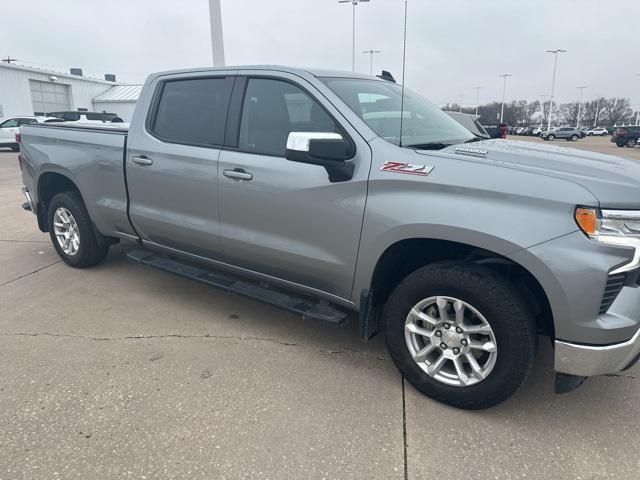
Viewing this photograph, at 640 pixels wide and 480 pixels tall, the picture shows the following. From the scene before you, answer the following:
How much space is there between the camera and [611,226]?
2211 millimetres

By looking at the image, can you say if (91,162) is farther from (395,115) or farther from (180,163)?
(395,115)

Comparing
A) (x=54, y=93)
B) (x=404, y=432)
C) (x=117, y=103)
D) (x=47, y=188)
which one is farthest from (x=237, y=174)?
(x=117, y=103)

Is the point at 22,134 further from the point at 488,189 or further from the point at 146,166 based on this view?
the point at 488,189

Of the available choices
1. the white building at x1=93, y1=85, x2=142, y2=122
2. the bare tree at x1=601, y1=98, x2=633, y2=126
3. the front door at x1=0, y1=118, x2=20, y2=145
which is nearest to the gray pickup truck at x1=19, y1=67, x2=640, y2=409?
the front door at x1=0, y1=118, x2=20, y2=145

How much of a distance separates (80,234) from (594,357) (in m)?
4.41

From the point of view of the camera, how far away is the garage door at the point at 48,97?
118 ft

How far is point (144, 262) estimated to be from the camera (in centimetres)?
414

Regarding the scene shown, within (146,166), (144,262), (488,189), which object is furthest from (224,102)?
(488,189)

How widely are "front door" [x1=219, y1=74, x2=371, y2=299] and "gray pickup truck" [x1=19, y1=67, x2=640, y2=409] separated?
0.01 m

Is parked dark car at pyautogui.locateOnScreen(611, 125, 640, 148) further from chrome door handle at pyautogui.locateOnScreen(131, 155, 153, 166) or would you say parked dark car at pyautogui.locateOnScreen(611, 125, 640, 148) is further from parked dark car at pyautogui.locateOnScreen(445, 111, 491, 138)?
chrome door handle at pyautogui.locateOnScreen(131, 155, 153, 166)

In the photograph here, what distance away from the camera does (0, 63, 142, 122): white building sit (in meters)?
32.7

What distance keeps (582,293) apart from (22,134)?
17.3 feet

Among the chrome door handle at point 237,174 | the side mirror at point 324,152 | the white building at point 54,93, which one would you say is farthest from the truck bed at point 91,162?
the white building at point 54,93

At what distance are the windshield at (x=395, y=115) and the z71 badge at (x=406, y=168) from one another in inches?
8.7
